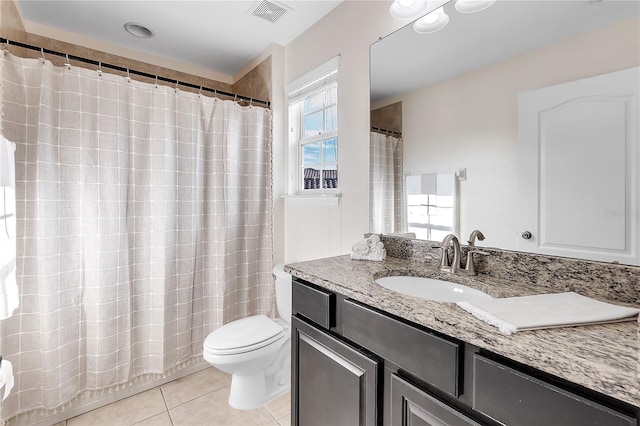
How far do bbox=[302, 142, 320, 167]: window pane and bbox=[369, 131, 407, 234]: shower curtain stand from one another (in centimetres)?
62

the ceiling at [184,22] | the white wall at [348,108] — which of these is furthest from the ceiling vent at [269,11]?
the white wall at [348,108]

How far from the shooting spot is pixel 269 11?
75.0 inches

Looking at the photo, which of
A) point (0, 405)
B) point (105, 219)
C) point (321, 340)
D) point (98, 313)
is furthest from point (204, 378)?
point (321, 340)

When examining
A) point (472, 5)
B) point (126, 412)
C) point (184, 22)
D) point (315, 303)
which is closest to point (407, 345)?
point (315, 303)

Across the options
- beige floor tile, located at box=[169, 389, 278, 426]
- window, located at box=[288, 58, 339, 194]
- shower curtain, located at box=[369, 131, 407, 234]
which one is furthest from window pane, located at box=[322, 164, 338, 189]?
beige floor tile, located at box=[169, 389, 278, 426]

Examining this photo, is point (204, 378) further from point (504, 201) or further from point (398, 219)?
point (504, 201)

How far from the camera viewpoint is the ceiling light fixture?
2.05 metres

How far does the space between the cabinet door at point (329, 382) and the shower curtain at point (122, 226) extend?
1.09 meters

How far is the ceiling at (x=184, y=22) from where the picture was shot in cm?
184

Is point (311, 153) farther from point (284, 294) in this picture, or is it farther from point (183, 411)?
point (183, 411)

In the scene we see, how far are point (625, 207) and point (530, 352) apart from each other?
0.64m

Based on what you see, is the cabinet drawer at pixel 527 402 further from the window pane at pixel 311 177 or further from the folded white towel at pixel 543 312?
the window pane at pixel 311 177

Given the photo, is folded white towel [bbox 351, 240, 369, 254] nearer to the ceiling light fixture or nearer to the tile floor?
the tile floor

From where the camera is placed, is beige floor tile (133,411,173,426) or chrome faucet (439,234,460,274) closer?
chrome faucet (439,234,460,274)
